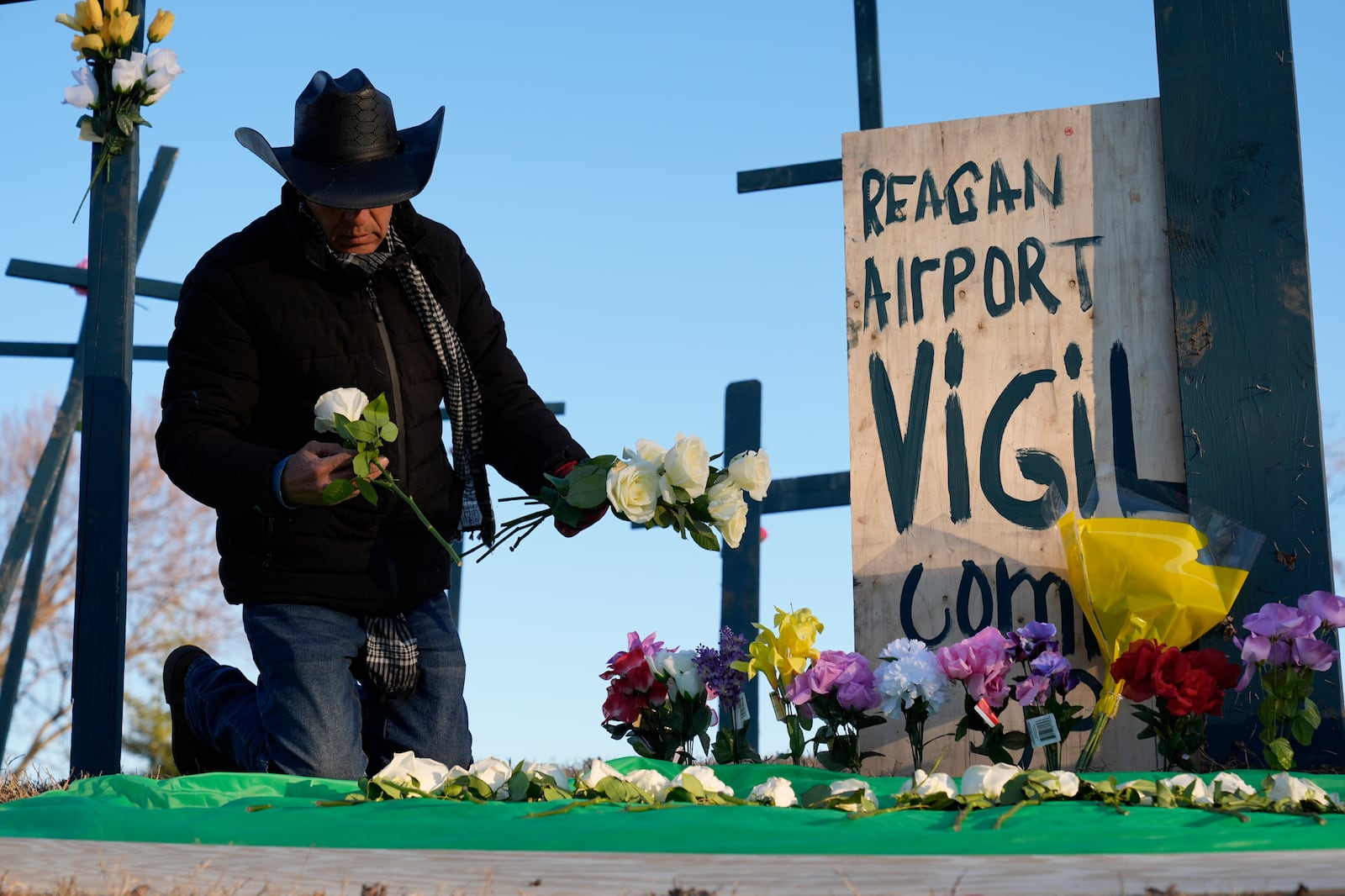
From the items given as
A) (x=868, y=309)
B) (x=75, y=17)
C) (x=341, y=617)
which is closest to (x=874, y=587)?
(x=868, y=309)

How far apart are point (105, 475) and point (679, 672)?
1.99m

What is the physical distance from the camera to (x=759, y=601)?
273 inches

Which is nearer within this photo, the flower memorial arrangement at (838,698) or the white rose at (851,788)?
the white rose at (851,788)

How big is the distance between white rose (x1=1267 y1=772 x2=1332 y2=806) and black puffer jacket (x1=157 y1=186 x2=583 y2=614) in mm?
1789

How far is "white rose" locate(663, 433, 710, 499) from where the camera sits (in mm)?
3086

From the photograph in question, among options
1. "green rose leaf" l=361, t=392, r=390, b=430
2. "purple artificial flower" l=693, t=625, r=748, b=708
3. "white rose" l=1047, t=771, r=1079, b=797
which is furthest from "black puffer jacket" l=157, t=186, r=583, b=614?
"white rose" l=1047, t=771, r=1079, b=797

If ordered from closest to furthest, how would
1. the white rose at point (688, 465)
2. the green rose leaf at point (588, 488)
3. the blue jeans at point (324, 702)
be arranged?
1. the white rose at point (688, 465)
2. the green rose leaf at point (588, 488)
3. the blue jeans at point (324, 702)

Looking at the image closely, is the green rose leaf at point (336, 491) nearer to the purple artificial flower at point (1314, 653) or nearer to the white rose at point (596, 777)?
the white rose at point (596, 777)

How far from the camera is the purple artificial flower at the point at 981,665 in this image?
388cm

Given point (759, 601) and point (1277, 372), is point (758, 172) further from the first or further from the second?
point (1277, 372)

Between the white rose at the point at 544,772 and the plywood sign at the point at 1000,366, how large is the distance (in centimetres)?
159

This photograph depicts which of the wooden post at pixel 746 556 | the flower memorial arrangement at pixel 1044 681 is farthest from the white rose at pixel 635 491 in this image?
the wooden post at pixel 746 556

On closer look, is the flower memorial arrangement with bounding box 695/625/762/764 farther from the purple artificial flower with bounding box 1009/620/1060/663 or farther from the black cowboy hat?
the black cowboy hat

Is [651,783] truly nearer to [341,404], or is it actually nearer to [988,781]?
[988,781]
